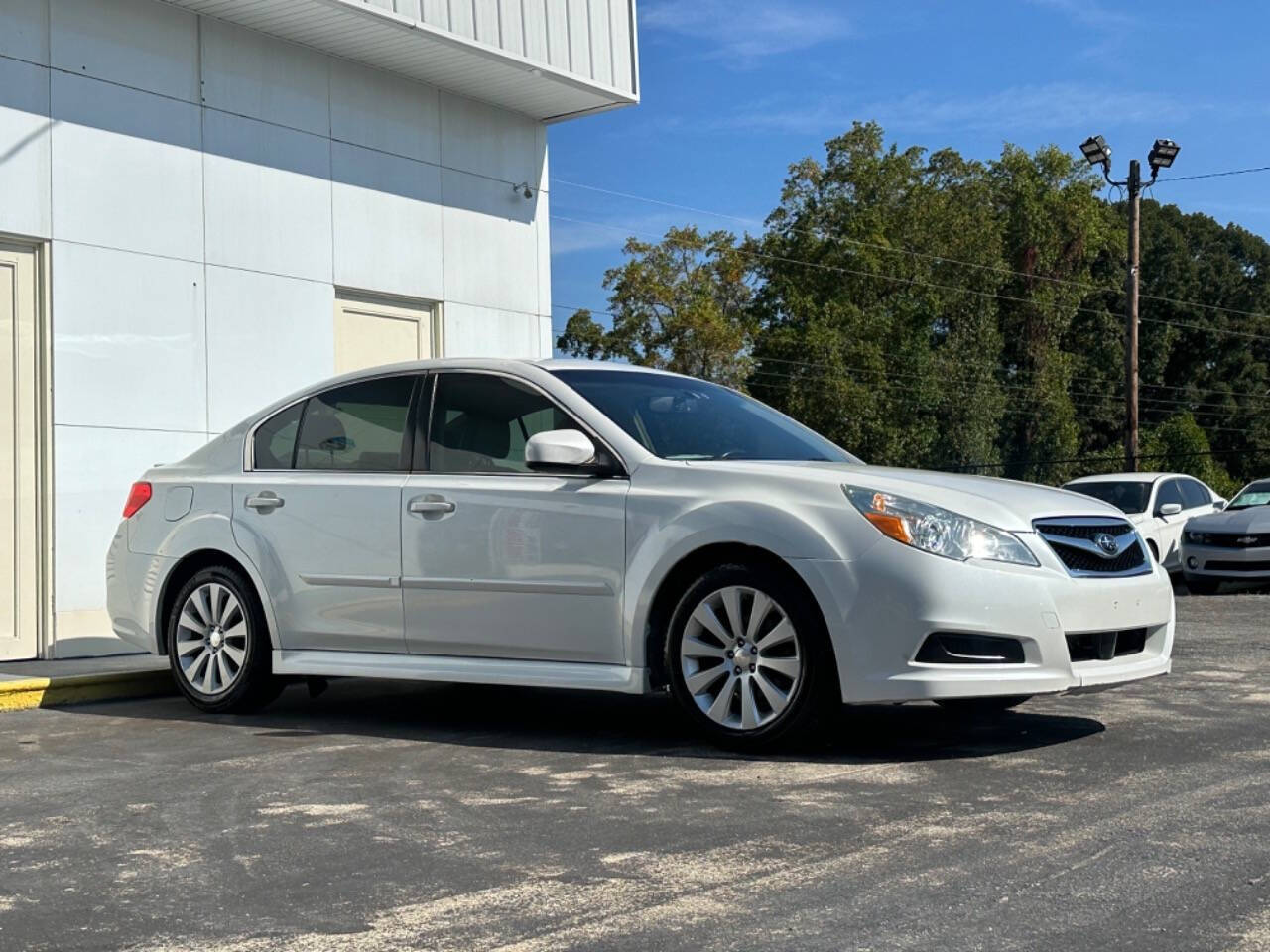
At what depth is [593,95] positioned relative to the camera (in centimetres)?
1411

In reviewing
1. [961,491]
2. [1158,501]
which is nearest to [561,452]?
[961,491]

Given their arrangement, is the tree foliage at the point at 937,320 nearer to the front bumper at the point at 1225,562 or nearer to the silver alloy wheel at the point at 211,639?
the front bumper at the point at 1225,562

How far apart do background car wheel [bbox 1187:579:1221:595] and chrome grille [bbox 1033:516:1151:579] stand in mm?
12607

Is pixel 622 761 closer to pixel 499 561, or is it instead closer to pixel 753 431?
pixel 499 561

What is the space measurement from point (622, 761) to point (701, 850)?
168cm

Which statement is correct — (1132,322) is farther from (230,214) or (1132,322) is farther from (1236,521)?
(230,214)

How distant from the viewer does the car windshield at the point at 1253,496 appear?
780 inches

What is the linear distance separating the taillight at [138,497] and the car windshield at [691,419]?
2540mm

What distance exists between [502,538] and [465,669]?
61 cm

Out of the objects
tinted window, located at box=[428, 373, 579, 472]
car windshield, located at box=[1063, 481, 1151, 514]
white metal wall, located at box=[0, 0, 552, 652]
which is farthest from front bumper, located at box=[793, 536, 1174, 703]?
car windshield, located at box=[1063, 481, 1151, 514]

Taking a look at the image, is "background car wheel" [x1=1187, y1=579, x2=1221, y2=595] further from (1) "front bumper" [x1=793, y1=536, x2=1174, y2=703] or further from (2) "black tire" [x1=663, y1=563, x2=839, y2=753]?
(2) "black tire" [x1=663, y1=563, x2=839, y2=753]

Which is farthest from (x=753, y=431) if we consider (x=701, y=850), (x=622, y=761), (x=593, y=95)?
(x=593, y=95)

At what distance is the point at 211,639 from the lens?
8.08 meters

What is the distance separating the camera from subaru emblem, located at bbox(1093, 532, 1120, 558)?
6504 millimetres
